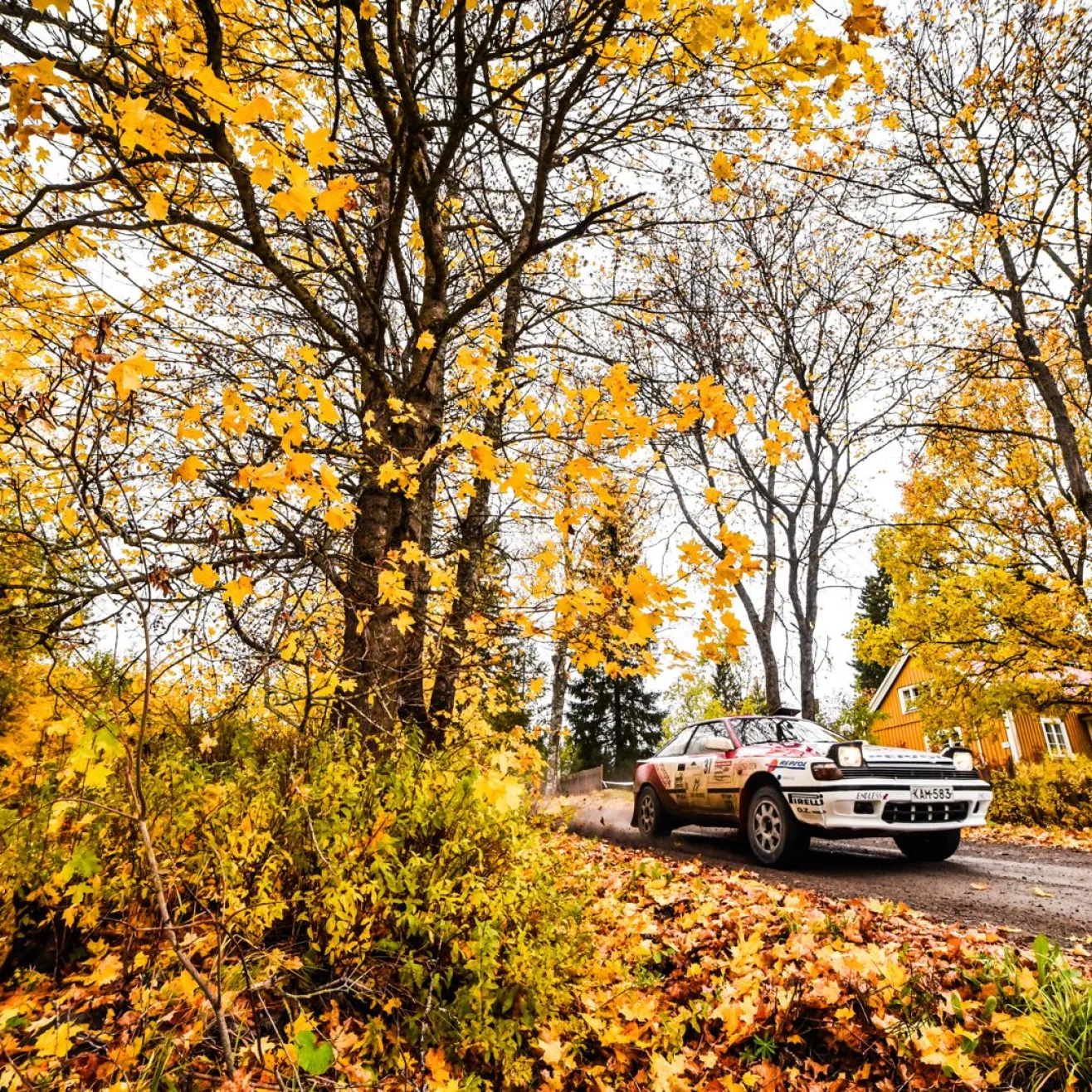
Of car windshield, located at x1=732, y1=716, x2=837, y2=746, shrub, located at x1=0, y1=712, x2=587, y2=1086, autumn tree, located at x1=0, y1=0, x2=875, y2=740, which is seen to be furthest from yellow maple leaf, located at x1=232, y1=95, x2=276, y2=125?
car windshield, located at x1=732, y1=716, x2=837, y2=746

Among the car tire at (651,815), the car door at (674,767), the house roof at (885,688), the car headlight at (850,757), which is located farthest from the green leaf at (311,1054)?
the house roof at (885,688)

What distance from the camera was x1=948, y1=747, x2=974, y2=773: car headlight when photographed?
5195mm

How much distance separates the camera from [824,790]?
487 centimetres

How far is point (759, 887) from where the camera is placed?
4168 millimetres

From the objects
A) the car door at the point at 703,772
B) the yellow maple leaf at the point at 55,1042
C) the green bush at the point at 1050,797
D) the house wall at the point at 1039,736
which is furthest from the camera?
the house wall at the point at 1039,736

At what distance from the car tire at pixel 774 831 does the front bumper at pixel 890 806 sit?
0.16m

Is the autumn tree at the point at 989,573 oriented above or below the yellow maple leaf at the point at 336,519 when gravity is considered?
above

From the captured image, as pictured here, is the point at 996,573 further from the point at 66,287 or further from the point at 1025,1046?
the point at 66,287

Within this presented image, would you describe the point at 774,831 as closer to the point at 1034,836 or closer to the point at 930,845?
the point at 930,845

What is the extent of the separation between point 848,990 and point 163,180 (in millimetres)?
5938

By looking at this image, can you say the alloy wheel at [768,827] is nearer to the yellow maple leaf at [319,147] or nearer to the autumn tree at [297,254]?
the autumn tree at [297,254]

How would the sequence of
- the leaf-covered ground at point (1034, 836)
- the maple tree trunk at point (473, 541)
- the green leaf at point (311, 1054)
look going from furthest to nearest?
the leaf-covered ground at point (1034, 836)
the maple tree trunk at point (473, 541)
the green leaf at point (311, 1054)

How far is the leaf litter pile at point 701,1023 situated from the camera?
1.90 m

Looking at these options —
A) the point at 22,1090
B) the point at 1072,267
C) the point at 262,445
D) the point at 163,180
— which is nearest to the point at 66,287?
the point at 163,180
